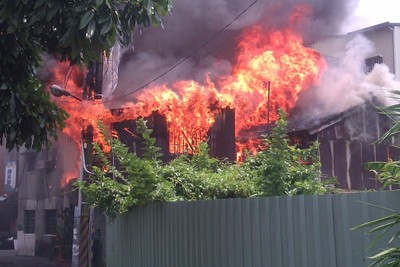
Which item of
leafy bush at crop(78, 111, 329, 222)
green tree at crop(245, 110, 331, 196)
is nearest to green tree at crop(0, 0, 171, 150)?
green tree at crop(245, 110, 331, 196)

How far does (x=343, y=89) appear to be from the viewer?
1539cm

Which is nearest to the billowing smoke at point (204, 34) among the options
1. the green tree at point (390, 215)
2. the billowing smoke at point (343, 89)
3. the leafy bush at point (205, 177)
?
the billowing smoke at point (343, 89)

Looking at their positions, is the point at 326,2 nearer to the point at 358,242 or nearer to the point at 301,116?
the point at 301,116

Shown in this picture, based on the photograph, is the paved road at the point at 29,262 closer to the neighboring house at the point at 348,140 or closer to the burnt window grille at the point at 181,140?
the burnt window grille at the point at 181,140

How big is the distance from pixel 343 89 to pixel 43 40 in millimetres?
11215

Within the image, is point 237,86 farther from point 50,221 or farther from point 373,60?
point 50,221

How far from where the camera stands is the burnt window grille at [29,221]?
1033 inches

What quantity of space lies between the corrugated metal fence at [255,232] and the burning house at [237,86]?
22.0ft

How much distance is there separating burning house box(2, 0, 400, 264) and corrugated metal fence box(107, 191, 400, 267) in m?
6.69

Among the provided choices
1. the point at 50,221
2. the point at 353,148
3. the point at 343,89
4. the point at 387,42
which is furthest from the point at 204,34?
the point at 50,221

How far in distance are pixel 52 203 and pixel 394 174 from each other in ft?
73.3

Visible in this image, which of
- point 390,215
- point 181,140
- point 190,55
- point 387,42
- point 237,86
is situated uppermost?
point 387,42

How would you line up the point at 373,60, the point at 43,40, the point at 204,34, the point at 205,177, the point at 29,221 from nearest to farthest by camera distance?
the point at 43,40, the point at 205,177, the point at 204,34, the point at 373,60, the point at 29,221

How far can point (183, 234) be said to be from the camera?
7.07m
